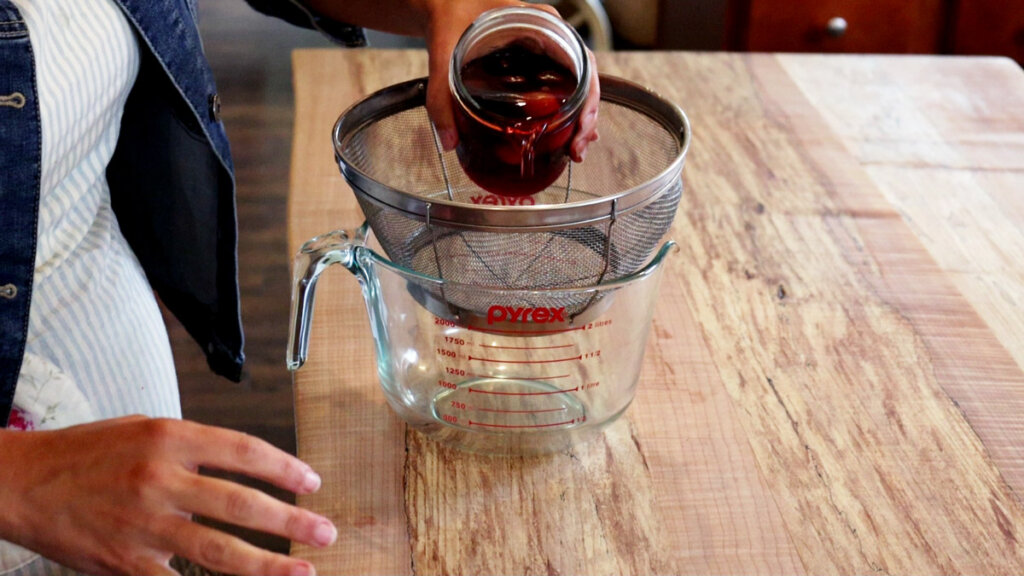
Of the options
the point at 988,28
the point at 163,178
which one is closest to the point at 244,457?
the point at 163,178

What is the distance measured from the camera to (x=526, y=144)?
2.64 ft

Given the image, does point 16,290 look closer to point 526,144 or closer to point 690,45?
point 526,144

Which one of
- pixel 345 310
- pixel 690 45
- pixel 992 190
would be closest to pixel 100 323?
pixel 345 310

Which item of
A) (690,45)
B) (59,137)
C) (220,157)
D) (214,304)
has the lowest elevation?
(690,45)

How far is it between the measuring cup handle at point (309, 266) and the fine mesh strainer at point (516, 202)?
0.05 m

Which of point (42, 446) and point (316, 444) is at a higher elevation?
point (42, 446)

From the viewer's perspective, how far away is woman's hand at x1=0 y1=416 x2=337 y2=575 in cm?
59

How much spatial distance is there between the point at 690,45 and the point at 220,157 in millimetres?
2140

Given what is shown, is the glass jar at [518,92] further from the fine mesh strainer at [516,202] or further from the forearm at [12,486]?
the forearm at [12,486]

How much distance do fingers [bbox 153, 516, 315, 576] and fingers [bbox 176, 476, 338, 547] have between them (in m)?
Answer: 0.01

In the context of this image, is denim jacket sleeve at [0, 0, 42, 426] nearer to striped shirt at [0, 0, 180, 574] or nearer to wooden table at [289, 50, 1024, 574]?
striped shirt at [0, 0, 180, 574]

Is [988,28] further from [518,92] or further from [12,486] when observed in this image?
[12,486]

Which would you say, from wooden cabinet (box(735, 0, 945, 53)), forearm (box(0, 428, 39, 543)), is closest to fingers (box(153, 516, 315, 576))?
forearm (box(0, 428, 39, 543))

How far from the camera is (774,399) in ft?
2.82
